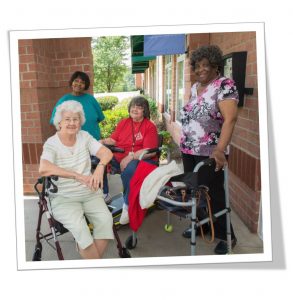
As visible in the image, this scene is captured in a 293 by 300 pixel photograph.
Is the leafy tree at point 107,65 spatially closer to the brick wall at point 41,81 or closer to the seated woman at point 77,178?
the brick wall at point 41,81

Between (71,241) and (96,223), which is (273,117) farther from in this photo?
(71,241)

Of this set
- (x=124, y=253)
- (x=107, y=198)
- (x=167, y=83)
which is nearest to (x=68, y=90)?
(x=107, y=198)

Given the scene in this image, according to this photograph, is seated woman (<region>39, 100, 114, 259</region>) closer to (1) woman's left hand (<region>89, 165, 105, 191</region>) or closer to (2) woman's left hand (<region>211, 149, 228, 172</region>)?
(1) woman's left hand (<region>89, 165, 105, 191</region>)

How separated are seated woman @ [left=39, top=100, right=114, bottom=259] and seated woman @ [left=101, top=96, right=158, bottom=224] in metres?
0.46

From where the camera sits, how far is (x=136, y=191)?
7.67 feet

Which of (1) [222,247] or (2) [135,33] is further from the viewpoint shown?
(1) [222,247]

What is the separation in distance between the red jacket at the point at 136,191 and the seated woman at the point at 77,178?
9.0 inches

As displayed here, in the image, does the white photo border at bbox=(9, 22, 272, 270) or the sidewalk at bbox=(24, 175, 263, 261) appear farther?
the sidewalk at bbox=(24, 175, 263, 261)

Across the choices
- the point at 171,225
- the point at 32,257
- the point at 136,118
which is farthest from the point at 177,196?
the point at 32,257

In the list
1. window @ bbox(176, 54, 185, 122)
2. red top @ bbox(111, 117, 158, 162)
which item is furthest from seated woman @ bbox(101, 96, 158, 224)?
window @ bbox(176, 54, 185, 122)

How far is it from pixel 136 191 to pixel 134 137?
2.15 feet

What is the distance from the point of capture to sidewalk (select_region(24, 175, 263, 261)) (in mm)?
2490

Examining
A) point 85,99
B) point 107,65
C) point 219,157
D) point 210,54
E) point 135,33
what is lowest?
point 219,157

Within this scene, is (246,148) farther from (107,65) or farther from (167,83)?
(167,83)
